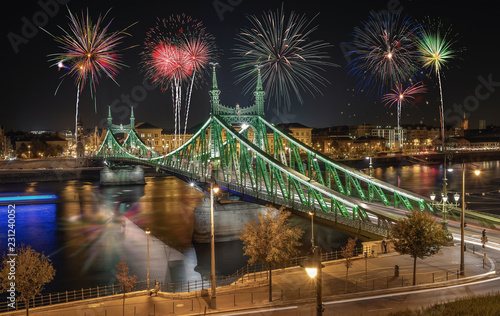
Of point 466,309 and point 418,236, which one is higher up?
point 418,236

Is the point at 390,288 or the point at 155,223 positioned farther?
the point at 155,223

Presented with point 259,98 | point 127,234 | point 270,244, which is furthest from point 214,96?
point 270,244

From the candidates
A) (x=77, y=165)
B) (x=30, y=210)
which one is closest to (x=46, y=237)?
(x=30, y=210)

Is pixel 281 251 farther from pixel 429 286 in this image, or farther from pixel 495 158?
pixel 495 158

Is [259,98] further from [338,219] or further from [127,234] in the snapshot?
[338,219]

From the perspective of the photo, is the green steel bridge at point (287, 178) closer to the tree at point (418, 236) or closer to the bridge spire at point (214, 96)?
the bridge spire at point (214, 96)

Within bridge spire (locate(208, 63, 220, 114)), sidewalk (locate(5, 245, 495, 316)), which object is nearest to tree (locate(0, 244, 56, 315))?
sidewalk (locate(5, 245, 495, 316))

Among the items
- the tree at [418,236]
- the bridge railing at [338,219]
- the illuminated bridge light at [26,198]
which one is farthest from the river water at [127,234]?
the tree at [418,236]
